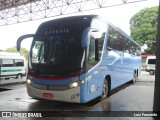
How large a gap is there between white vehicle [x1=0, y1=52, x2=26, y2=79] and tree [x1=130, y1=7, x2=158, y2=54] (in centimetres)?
2418

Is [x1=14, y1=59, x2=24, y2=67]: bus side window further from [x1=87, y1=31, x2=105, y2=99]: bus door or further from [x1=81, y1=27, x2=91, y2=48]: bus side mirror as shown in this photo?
[x1=81, y1=27, x2=91, y2=48]: bus side mirror

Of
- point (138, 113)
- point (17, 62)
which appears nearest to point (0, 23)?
point (17, 62)

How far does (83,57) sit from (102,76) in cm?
168

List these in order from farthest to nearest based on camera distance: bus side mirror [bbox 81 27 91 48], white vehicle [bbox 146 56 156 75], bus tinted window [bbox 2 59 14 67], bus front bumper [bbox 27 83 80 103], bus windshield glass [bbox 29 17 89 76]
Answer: white vehicle [bbox 146 56 156 75]
bus tinted window [bbox 2 59 14 67]
bus windshield glass [bbox 29 17 89 76]
bus front bumper [bbox 27 83 80 103]
bus side mirror [bbox 81 27 91 48]

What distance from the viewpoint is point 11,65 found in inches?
780

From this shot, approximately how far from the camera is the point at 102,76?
8336 mm

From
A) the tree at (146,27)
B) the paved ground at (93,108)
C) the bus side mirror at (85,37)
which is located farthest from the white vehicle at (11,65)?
the tree at (146,27)

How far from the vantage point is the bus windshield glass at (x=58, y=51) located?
6.97 meters

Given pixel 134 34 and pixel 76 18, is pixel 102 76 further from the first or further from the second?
pixel 134 34

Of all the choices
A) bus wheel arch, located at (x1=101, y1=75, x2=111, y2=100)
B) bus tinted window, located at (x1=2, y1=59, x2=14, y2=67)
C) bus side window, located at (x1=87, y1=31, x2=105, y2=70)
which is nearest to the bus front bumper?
bus side window, located at (x1=87, y1=31, x2=105, y2=70)

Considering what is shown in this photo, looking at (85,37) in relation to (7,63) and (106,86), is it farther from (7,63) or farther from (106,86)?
(7,63)

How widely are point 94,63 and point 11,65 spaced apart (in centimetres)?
1388

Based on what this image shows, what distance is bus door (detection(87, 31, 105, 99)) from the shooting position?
7234mm

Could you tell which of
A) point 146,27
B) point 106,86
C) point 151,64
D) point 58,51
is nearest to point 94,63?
point 58,51
